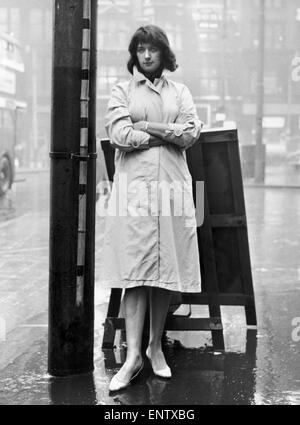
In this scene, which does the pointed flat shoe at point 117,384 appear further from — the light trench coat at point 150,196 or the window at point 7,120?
the window at point 7,120

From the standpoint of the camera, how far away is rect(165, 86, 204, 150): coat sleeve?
12.4ft

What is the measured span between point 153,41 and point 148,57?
91 mm

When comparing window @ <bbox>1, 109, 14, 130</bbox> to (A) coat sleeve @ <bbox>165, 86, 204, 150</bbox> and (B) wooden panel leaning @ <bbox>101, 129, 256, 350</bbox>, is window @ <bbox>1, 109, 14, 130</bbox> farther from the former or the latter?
(A) coat sleeve @ <bbox>165, 86, 204, 150</bbox>

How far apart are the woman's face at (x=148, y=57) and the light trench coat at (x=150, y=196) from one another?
0.06m

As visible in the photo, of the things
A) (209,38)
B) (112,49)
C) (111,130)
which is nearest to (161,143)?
(111,130)

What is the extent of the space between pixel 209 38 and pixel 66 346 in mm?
51014

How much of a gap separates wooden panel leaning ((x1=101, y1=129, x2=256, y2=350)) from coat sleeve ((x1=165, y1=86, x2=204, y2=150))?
1.64 ft

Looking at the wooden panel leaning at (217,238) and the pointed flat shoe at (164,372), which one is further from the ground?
the wooden panel leaning at (217,238)

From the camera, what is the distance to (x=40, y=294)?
6621 mm

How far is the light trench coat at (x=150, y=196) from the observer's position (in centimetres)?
379

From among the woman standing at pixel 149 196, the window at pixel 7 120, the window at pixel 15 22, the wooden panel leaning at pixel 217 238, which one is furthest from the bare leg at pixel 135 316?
the window at pixel 15 22

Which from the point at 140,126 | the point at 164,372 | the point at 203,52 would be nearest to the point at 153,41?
the point at 140,126

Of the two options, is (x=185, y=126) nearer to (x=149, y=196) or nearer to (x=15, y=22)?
(x=149, y=196)

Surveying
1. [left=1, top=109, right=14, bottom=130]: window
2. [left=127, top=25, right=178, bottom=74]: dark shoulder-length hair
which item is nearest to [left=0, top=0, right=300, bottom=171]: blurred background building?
[left=1, top=109, right=14, bottom=130]: window
